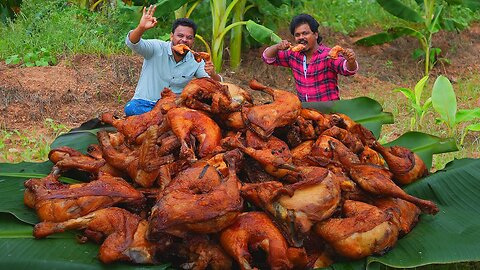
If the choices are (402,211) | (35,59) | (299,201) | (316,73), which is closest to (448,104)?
(316,73)

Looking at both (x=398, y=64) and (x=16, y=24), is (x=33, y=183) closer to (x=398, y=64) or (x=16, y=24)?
(x=16, y=24)

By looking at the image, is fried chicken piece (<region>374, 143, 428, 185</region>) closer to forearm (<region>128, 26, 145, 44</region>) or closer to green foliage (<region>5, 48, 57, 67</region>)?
forearm (<region>128, 26, 145, 44</region>)

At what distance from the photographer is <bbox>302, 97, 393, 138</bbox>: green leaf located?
4082 mm

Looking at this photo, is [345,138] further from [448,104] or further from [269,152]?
[448,104]

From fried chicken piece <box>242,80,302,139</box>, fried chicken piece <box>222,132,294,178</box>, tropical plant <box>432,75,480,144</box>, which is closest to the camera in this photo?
fried chicken piece <box>222,132,294,178</box>

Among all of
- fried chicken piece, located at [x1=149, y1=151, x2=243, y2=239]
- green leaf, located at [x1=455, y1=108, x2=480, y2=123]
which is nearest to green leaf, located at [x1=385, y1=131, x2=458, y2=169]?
fried chicken piece, located at [x1=149, y1=151, x2=243, y2=239]

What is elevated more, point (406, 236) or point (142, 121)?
point (142, 121)

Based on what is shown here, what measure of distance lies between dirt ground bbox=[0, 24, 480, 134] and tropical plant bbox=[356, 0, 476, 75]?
382 mm

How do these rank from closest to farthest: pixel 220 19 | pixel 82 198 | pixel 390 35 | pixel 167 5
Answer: pixel 82 198, pixel 167 5, pixel 220 19, pixel 390 35

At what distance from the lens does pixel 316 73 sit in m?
5.27

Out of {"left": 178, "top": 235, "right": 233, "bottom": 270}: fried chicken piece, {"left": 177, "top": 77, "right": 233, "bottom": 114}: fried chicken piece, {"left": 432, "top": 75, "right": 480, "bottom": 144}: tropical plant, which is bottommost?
{"left": 432, "top": 75, "right": 480, "bottom": 144}: tropical plant

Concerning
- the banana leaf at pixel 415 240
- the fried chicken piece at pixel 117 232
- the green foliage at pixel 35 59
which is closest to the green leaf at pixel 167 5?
the green foliage at pixel 35 59

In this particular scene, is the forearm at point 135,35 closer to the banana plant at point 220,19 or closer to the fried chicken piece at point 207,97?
the fried chicken piece at point 207,97

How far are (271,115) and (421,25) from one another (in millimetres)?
9114
